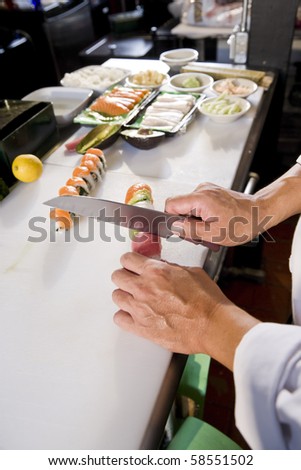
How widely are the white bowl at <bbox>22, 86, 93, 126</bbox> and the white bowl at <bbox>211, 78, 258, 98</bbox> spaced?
1.91ft

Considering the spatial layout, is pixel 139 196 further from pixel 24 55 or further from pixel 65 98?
pixel 24 55

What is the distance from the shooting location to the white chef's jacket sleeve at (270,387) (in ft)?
1.93

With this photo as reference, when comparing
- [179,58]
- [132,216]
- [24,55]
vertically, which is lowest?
[24,55]

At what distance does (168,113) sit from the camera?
1538mm

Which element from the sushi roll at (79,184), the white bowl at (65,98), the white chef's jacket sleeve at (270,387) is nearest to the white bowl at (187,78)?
the white bowl at (65,98)

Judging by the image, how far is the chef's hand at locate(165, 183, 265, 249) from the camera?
3.15 ft

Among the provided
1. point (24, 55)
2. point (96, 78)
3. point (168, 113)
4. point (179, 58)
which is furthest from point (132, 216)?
point (24, 55)

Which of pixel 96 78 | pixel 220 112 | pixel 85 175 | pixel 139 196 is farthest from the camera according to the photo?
pixel 96 78

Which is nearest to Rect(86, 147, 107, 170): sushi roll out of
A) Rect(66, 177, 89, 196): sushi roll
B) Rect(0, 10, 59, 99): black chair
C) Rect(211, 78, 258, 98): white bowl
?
Rect(66, 177, 89, 196): sushi roll

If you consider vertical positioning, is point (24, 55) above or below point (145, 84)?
below

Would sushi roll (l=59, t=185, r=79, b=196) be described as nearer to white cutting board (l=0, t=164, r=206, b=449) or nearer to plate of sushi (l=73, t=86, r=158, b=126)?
white cutting board (l=0, t=164, r=206, b=449)

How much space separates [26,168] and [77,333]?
0.67 metres

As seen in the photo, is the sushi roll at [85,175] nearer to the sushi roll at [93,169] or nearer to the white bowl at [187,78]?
the sushi roll at [93,169]

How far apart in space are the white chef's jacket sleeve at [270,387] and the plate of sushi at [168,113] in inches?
39.0
